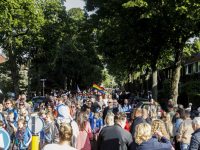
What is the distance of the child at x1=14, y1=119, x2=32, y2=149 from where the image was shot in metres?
6.97

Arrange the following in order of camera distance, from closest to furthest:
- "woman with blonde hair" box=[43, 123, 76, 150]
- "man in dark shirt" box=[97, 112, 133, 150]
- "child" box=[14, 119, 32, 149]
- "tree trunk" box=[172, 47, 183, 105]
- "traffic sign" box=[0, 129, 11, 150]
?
"woman with blonde hair" box=[43, 123, 76, 150] → "traffic sign" box=[0, 129, 11, 150] → "man in dark shirt" box=[97, 112, 133, 150] → "child" box=[14, 119, 32, 149] → "tree trunk" box=[172, 47, 183, 105]

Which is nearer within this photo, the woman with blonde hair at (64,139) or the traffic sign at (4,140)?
the woman with blonde hair at (64,139)

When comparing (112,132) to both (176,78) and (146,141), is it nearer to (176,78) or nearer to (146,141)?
(146,141)

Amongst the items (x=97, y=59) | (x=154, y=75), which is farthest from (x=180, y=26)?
(x=97, y=59)

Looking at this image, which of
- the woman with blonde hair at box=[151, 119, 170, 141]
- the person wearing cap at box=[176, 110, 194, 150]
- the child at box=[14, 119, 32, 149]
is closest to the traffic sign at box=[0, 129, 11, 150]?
the woman with blonde hair at box=[151, 119, 170, 141]

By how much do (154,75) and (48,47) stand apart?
1380cm

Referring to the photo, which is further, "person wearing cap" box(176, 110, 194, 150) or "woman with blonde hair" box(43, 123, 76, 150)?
"person wearing cap" box(176, 110, 194, 150)

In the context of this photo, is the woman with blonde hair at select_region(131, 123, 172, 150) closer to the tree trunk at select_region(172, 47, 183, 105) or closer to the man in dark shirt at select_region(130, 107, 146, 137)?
the man in dark shirt at select_region(130, 107, 146, 137)

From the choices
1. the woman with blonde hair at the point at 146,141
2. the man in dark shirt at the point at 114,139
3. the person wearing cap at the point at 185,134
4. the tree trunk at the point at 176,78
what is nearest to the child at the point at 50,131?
the man in dark shirt at the point at 114,139

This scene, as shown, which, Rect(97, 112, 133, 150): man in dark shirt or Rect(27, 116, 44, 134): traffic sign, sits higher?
Rect(27, 116, 44, 134): traffic sign

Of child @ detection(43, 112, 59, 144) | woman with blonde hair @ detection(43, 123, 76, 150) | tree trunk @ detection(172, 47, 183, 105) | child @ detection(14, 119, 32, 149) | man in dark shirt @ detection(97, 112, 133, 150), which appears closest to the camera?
woman with blonde hair @ detection(43, 123, 76, 150)

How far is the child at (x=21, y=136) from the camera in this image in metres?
6.97

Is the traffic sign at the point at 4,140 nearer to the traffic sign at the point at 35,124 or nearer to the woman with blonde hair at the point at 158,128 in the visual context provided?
the traffic sign at the point at 35,124

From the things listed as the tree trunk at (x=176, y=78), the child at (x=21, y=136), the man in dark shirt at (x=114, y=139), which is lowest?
the child at (x=21, y=136)
